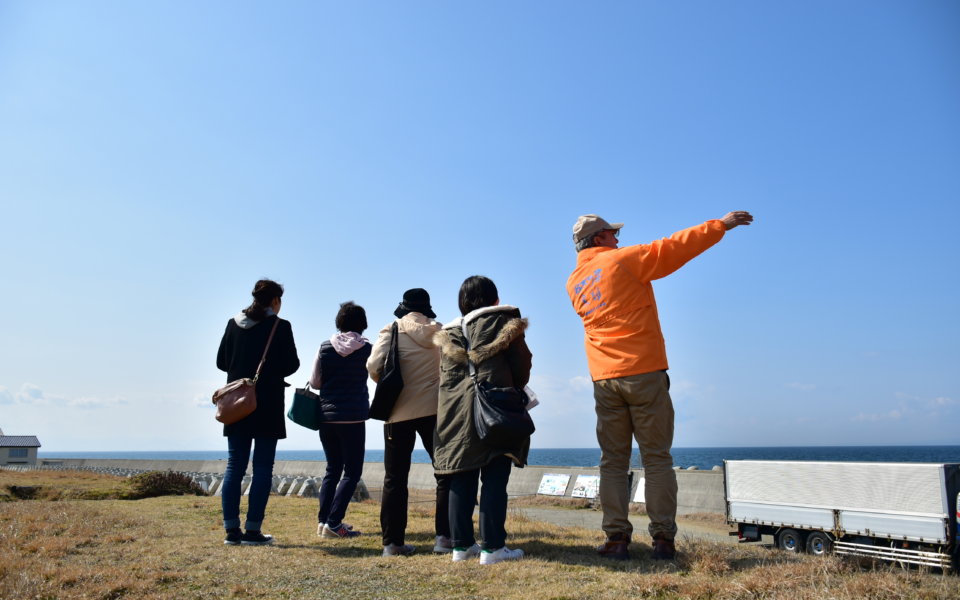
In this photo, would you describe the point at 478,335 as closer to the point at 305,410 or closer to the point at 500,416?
the point at 500,416

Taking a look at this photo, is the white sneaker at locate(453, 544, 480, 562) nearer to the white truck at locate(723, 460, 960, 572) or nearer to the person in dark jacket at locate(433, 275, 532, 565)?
the person in dark jacket at locate(433, 275, 532, 565)

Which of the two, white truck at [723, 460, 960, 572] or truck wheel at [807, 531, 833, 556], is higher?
white truck at [723, 460, 960, 572]

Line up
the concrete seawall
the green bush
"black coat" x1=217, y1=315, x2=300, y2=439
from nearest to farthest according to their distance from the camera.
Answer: "black coat" x1=217, y1=315, x2=300, y2=439
the green bush
the concrete seawall

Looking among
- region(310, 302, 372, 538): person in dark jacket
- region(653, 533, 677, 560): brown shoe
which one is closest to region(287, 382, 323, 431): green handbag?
region(310, 302, 372, 538): person in dark jacket

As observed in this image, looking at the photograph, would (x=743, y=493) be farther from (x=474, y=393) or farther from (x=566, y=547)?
(x=474, y=393)

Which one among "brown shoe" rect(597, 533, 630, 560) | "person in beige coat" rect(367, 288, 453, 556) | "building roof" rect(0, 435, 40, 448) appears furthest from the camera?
"building roof" rect(0, 435, 40, 448)

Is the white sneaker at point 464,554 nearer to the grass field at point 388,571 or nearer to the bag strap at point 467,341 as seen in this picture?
the grass field at point 388,571

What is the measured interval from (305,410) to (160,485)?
23.8 feet

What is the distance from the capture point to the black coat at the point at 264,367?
5.43 metres

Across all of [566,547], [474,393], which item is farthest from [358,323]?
[566,547]

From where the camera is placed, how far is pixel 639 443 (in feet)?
14.4

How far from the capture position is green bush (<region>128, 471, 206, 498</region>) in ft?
35.7

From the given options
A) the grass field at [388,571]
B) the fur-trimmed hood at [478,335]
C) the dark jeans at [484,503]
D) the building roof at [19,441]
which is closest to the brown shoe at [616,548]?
the grass field at [388,571]

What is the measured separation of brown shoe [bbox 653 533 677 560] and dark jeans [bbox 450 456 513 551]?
3.32 feet
